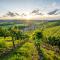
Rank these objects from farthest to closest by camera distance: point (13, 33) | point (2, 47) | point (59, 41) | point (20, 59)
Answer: point (59, 41) → point (13, 33) → point (2, 47) → point (20, 59)

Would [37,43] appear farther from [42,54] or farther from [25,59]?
[25,59]

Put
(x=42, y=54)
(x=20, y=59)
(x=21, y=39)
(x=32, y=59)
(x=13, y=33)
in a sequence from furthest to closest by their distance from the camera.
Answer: (x=21, y=39)
(x=13, y=33)
(x=42, y=54)
(x=32, y=59)
(x=20, y=59)

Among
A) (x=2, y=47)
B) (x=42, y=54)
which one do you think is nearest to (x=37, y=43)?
(x=42, y=54)

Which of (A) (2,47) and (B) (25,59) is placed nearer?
(B) (25,59)

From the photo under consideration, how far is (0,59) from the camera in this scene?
4269 inches

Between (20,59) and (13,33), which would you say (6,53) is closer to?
(20,59)

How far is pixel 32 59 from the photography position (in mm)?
118312

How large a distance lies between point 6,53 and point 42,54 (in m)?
27.0

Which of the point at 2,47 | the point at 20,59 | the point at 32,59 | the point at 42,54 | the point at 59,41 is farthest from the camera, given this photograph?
the point at 59,41

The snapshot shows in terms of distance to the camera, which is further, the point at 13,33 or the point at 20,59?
the point at 13,33

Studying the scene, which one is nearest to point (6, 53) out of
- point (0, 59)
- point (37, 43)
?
point (0, 59)

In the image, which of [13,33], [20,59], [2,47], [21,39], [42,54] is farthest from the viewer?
[21,39]

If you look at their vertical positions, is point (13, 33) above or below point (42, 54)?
above

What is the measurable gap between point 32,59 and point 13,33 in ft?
170
